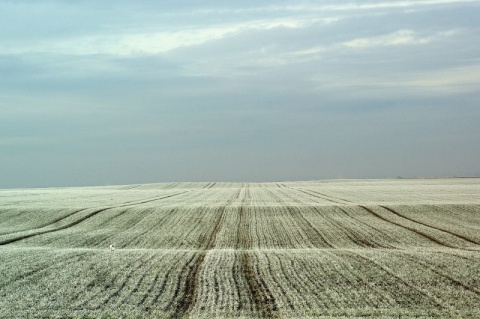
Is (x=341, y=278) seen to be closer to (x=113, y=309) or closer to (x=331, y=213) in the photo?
(x=113, y=309)

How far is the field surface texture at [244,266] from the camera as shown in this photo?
21.6m

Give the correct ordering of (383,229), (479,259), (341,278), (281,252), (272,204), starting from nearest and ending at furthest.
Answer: (341,278), (479,259), (281,252), (383,229), (272,204)

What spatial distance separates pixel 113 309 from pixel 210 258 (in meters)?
10.7

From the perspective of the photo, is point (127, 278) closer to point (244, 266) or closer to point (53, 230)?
point (244, 266)

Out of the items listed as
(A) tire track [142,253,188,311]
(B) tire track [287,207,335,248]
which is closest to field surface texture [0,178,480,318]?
(A) tire track [142,253,188,311]

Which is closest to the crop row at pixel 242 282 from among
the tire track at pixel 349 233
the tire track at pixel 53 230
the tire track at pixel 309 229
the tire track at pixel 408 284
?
the tire track at pixel 408 284

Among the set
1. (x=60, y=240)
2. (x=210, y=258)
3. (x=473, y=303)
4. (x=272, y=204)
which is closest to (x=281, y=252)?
(x=210, y=258)

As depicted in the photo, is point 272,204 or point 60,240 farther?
point 272,204

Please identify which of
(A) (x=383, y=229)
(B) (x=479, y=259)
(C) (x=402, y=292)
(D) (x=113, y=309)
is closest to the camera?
(D) (x=113, y=309)

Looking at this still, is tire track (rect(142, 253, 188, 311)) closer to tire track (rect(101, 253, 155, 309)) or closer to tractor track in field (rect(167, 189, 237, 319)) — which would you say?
tractor track in field (rect(167, 189, 237, 319))

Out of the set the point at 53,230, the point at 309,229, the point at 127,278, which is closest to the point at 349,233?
the point at 309,229

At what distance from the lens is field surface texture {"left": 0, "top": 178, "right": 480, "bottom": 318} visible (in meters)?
21.6

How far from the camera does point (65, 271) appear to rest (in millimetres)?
27156

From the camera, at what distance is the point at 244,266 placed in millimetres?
29062
